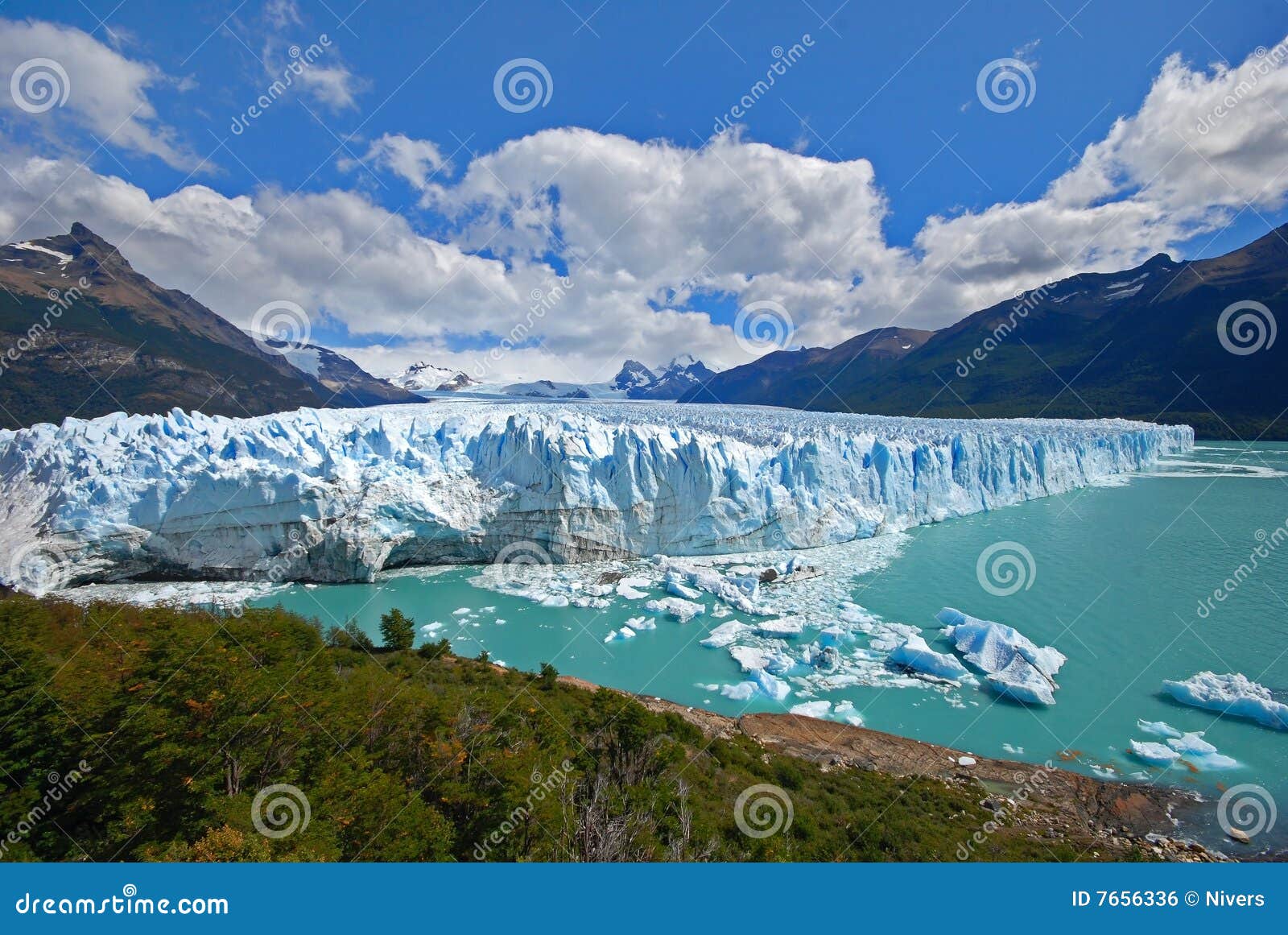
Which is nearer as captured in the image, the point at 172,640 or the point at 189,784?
the point at 189,784

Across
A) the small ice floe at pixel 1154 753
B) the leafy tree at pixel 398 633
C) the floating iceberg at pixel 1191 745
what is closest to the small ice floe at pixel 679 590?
the leafy tree at pixel 398 633

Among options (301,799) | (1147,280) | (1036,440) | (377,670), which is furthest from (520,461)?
(1147,280)

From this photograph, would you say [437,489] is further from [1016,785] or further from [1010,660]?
[1016,785]

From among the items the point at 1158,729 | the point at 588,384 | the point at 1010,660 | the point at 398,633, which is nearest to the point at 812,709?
the point at 1010,660

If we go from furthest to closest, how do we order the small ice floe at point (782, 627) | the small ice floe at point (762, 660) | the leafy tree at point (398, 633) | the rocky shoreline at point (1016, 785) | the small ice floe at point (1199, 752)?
the small ice floe at point (782, 627)
the leafy tree at point (398, 633)
the small ice floe at point (762, 660)
the small ice floe at point (1199, 752)
the rocky shoreline at point (1016, 785)

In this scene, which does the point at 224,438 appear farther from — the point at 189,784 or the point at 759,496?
the point at 759,496

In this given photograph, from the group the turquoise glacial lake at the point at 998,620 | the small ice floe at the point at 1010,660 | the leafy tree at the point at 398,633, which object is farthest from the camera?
the leafy tree at the point at 398,633

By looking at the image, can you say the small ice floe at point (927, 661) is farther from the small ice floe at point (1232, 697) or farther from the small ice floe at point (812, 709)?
the small ice floe at point (1232, 697)
